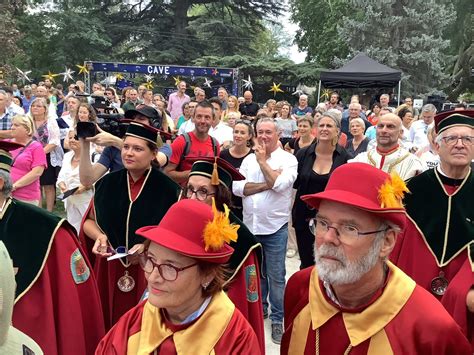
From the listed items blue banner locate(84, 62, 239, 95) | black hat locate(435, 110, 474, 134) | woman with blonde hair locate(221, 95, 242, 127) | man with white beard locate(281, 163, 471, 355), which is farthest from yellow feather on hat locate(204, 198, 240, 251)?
blue banner locate(84, 62, 239, 95)

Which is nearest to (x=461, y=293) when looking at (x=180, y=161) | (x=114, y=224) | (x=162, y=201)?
(x=162, y=201)

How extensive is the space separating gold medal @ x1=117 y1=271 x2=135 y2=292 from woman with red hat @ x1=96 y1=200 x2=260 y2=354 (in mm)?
1373

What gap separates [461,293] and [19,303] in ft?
8.50

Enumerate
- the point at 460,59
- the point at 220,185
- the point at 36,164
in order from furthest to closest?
the point at 460,59, the point at 36,164, the point at 220,185

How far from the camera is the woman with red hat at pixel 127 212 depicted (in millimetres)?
3762

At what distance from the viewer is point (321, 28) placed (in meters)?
32.2

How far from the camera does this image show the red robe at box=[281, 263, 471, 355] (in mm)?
2148

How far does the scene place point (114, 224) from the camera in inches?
150

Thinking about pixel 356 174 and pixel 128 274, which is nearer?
pixel 356 174

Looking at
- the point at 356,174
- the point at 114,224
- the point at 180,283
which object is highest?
the point at 356,174

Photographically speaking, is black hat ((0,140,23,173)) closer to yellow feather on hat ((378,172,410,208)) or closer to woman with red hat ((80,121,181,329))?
woman with red hat ((80,121,181,329))

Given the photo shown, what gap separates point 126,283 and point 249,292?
99cm

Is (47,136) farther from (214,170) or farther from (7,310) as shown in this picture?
(7,310)

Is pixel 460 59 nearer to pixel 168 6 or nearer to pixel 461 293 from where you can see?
pixel 168 6
